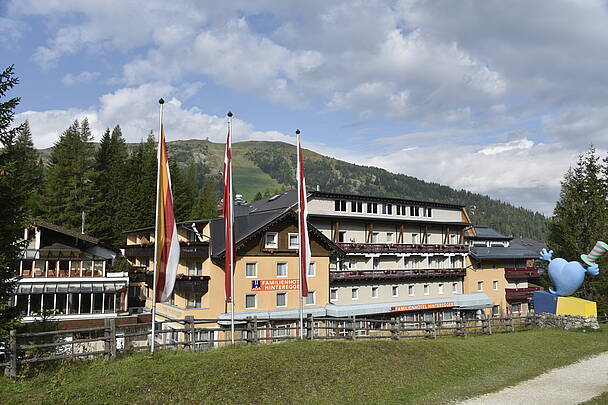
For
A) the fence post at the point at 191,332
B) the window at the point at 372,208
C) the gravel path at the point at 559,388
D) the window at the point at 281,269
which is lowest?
the gravel path at the point at 559,388

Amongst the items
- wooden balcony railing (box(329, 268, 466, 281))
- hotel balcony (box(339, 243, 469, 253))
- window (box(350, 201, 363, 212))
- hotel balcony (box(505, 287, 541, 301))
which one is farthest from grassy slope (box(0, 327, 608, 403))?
hotel balcony (box(505, 287, 541, 301))

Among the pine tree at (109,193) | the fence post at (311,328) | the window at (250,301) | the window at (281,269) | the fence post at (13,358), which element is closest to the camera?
the fence post at (13,358)

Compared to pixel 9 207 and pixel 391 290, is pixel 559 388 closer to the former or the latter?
pixel 9 207

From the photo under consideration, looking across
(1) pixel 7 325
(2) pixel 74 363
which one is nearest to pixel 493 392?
(2) pixel 74 363

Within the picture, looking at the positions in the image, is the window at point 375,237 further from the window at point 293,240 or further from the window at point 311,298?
the window at point 293,240

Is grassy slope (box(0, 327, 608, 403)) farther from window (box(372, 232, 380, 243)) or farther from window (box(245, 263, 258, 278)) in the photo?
window (box(372, 232, 380, 243))

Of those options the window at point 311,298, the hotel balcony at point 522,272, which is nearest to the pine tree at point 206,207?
the window at point 311,298

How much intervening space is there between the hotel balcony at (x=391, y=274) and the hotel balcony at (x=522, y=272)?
8207mm

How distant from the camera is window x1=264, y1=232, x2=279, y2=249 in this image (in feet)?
133

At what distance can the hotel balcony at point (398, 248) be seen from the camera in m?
48.2

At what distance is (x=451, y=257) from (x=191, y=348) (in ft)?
150

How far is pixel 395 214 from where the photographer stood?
5400 centimetres

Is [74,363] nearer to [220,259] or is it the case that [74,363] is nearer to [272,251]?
[220,259]

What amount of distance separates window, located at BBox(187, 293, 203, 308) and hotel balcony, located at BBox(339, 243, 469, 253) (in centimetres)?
1562
